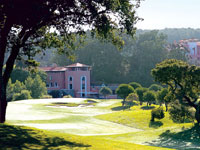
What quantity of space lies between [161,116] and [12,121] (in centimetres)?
1661

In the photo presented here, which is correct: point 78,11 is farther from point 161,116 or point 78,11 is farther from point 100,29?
point 161,116

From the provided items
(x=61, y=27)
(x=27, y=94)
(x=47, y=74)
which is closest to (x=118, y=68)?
(x=47, y=74)

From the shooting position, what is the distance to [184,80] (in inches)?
1247

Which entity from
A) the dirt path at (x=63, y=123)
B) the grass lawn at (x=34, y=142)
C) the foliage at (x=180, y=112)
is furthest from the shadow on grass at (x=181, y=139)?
the grass lawn at (x=34, y=142)

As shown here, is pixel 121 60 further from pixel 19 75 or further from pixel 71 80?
pixel 19 75

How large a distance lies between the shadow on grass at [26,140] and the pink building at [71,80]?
90386mm

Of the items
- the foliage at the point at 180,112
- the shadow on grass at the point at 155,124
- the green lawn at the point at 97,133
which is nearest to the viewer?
the green lawn at the point at 97,133

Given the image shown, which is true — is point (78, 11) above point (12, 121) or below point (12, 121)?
above

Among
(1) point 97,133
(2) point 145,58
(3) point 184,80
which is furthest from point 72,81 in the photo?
(3) point 184,80

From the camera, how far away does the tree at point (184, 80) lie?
30875 mm

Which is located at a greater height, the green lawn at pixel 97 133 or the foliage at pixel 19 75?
the foliage at pixel 19 75

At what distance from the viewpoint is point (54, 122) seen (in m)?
37.1

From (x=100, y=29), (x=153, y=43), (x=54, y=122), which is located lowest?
(x=54, y=122)

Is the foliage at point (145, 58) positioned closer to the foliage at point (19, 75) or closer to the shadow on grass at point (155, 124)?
the foliage at point (19, 75)
